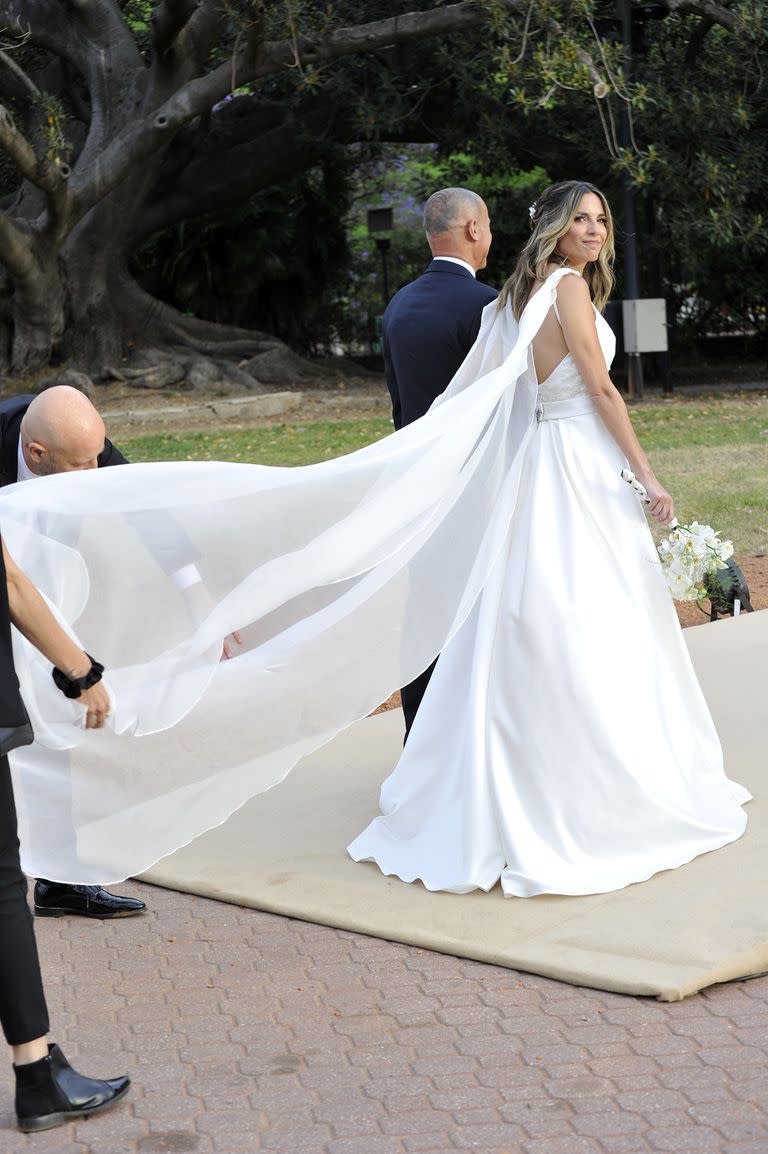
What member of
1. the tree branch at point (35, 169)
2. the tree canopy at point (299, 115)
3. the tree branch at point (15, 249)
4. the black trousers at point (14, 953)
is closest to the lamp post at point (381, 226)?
the tree canopy at point (299, 115)

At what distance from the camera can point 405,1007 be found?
3.82 metres

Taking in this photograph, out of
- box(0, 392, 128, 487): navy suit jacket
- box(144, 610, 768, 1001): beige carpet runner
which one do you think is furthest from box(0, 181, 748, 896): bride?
box(0, 392, 128, 487): navy suit jacket

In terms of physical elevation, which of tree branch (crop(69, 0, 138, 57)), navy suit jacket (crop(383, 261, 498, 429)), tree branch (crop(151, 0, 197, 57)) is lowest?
navy suit jacket (crop(383, 261, 498, 429))

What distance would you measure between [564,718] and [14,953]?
2.04m

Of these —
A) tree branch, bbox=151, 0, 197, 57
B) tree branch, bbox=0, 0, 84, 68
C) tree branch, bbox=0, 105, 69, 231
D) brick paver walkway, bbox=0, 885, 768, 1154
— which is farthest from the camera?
tree branch, bbox=0, 0, 84, 68

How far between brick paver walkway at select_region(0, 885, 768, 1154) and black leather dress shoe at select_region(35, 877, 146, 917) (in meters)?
0.20

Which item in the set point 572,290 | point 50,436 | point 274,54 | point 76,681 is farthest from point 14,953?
point 274,54

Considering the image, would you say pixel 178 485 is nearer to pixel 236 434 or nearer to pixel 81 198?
pixel 236 434

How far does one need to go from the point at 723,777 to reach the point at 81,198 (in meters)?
17.7

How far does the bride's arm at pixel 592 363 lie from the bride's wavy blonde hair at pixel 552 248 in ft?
0.35

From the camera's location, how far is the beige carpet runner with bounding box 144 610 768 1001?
3.93 m

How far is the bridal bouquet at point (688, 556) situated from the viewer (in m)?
4.67

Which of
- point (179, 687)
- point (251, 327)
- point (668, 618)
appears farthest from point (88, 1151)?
point (251, 327)

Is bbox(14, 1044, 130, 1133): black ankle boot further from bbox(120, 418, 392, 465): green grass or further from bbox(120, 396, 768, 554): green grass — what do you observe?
bbox(120, 418, 392, 465): green grass
